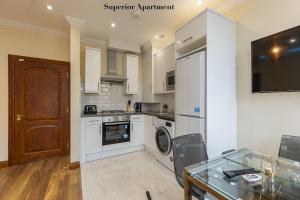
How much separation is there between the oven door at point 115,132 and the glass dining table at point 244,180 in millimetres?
2406

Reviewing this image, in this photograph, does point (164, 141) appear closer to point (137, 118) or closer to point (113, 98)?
Answer: point (137, 118)

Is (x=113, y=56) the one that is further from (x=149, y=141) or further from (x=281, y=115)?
(x=281, y=115)

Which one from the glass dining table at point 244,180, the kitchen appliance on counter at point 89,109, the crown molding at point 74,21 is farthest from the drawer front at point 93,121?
the glass dining table at point 244,180

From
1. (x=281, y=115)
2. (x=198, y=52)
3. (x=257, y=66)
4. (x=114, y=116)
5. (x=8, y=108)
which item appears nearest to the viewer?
(x=281, y=115)

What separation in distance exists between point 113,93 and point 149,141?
159cm

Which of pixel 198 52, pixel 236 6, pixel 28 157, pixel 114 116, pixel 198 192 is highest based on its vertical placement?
pixel 236 6

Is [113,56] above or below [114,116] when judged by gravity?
above

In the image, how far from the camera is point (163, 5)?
96.0 inches

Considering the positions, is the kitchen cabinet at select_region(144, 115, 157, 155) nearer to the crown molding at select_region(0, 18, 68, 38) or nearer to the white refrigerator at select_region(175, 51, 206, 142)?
the white refrigerator at select_region(175, 51, 206, 142)

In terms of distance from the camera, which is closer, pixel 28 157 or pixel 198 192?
pixel 198 192

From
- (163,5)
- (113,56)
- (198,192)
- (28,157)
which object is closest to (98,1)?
(163,5)

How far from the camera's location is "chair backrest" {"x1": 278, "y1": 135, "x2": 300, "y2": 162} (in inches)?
57.9

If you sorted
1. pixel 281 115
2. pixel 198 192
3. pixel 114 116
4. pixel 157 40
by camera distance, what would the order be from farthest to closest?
1. pixel 157 40
2. pixel 114 116
3. pixel 281 115
4. pixel 198 192

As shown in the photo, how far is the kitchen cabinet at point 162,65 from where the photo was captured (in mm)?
3221
